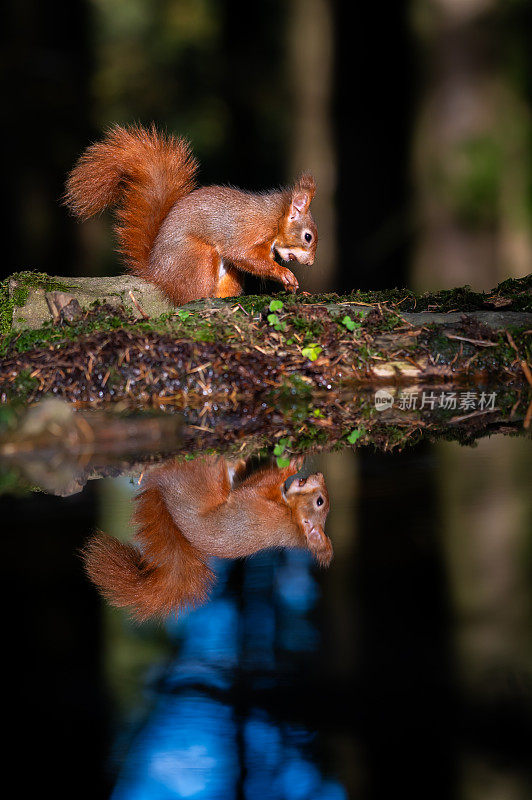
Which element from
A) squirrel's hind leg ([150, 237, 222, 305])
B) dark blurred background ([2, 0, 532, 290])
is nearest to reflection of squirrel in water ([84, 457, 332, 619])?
squirrel's hind leg ([150, 237, 222, 305])

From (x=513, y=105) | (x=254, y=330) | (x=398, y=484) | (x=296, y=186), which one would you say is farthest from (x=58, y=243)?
(x=398, y=484)

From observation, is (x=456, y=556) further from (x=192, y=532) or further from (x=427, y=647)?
(x=192, y=532)

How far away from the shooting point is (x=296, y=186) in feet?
20.3

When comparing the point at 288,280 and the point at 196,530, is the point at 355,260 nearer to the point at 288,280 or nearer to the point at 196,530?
the point at 288,280

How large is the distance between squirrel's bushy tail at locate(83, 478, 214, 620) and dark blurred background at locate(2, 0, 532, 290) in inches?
261

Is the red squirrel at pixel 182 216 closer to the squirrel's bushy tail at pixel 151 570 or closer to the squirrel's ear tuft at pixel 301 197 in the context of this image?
the squirrel's ear tuft at pixel 301 197

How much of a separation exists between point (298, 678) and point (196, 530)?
38.9 inches

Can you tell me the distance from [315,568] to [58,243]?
1398 cm

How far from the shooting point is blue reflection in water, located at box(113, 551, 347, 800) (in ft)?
4.22

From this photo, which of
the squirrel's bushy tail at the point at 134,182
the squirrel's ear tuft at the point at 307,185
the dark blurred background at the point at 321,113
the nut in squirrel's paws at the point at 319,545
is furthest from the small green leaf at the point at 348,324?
the dark blurred background at the point at 321,113

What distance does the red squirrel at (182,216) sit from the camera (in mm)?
5922

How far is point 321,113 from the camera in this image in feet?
37.1

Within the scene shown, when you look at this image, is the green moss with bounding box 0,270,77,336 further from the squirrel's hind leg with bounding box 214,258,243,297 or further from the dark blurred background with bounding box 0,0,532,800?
the dark blurred background with bounding box 0,0,532,800

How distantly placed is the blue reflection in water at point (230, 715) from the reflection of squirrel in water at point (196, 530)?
166 millimetres
